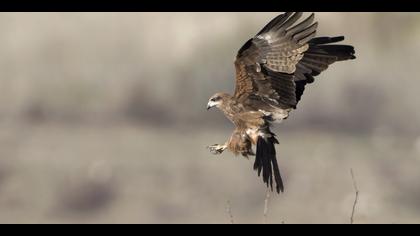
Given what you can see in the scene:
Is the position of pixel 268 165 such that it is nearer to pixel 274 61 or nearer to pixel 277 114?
pixel 277 114

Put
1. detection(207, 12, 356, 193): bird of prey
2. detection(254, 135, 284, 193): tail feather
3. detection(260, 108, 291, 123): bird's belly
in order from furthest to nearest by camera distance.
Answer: detection(260, 108, 291, 123): bird's belly
detection(207, 12, 356, 193): bird of prey
detection(254, 135, 284, 193): tail feather

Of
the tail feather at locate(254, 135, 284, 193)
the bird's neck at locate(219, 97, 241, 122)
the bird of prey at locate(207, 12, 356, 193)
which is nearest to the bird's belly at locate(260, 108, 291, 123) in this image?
the bird of prey at locate(207, 12, 356, 193)

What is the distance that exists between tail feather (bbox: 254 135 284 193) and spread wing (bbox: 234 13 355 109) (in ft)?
1.40

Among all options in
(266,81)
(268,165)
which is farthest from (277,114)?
(268,165)

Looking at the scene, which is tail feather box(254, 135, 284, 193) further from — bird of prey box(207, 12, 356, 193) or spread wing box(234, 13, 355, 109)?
spread wing box(234, 13, 355, 109)

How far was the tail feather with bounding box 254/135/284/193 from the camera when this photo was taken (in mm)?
9250

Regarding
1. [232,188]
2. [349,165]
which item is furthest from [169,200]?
[349,165]

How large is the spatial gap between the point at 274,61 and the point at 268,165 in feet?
2.88

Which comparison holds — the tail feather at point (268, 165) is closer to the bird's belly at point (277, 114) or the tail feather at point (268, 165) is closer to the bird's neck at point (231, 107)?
the bird's belly at point (277, 114)

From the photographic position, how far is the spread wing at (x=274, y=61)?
9.83 m

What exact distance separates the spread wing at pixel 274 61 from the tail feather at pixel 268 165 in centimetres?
43

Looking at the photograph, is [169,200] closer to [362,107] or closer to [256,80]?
[362,107]

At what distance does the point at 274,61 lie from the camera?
9867 mm

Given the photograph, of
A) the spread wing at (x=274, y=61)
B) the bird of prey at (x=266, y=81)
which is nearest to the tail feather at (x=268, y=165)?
the bird of prey at (x=266, y=81)
